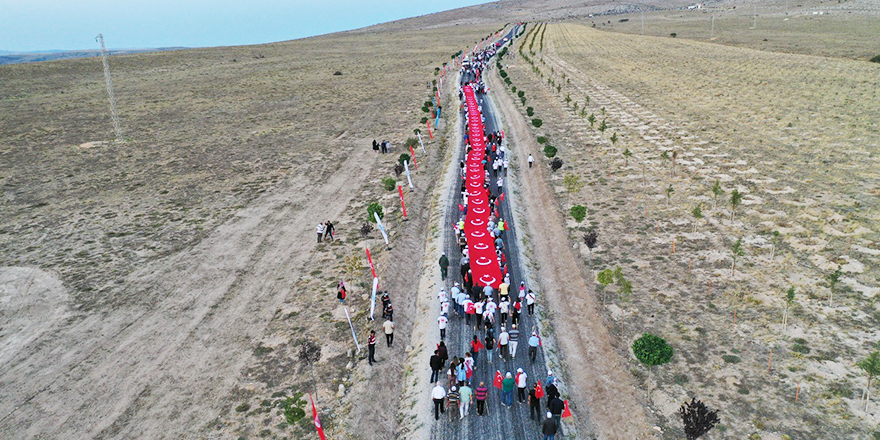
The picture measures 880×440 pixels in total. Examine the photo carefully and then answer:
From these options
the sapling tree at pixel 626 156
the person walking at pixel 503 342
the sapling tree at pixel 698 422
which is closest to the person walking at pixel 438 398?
the person walking at pixel 503 342

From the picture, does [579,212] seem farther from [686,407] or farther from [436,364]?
[436,364]

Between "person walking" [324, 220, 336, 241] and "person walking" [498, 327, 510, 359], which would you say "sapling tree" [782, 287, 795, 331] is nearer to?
"person walking" [498, 327, 510, 359]

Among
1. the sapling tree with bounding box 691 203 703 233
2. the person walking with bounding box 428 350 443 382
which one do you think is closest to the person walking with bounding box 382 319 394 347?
the person walking with bounding box 428 350 443 382

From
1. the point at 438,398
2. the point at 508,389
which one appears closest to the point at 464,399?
the point at 438,398

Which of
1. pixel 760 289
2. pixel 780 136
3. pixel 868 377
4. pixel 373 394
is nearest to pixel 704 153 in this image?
pixel 780 136

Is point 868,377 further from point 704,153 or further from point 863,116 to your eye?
point 863,116

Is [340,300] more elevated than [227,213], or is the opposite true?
[227,213]
